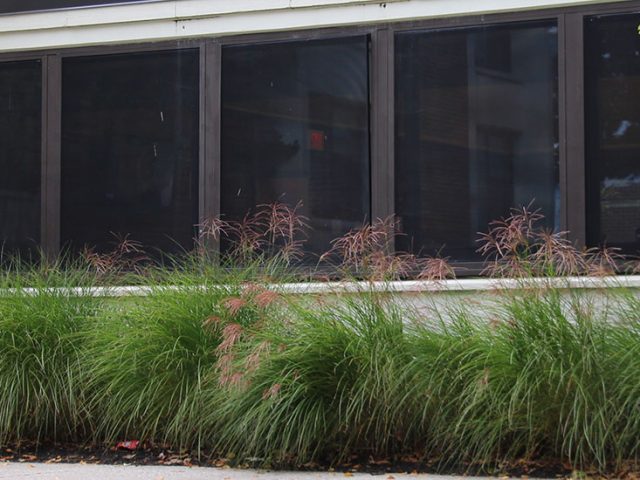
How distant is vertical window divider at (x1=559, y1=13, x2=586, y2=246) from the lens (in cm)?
805

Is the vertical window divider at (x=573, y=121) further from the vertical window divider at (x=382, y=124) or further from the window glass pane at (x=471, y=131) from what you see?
the vertical window divider at (x=382, y=124)

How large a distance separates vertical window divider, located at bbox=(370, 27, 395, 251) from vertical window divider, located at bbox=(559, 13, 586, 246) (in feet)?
4.90

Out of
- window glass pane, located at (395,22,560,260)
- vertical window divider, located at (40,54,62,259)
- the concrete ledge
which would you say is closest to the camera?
the concrete ledge

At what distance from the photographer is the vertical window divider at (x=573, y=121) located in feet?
26.4

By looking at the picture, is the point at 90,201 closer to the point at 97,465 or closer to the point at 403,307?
the point at 97,465

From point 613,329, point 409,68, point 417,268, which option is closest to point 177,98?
point 409,68

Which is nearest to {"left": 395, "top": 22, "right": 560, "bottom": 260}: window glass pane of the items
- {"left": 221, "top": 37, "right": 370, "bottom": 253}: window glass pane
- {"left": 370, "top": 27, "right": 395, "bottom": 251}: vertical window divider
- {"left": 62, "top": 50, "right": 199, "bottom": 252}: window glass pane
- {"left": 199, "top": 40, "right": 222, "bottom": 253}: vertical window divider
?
{"left": 370, "top": 27, "right": 395, "bottom": 251}: vertical window divider

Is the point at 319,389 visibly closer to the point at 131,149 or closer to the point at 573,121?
the point at 573,121

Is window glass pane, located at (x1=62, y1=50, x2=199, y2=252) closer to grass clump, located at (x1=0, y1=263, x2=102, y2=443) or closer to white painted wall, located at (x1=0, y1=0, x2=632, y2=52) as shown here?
white painted wall, located at (x1=0, y1=0, x2=632, y2=52)

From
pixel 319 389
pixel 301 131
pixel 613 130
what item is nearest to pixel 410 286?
pixel 319 389

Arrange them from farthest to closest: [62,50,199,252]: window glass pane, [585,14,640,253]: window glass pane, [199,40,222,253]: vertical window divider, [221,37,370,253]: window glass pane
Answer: [62,50,199,252]: window glass pane
[199,40,222,253]: vertical window divider
[221,37,370,253]: window glass pane
[585,14,640,253]: window glass pane

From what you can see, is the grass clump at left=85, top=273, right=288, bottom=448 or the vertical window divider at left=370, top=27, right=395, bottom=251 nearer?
the grass clump at left=85, top=273, right=288, bottom=448

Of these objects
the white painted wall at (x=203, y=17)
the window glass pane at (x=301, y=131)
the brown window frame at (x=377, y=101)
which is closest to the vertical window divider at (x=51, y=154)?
the brown window frame at (x=377, y=101)

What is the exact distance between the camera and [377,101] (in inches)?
342
